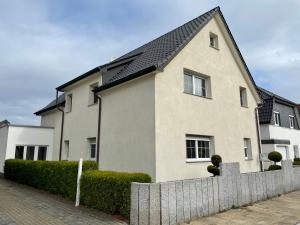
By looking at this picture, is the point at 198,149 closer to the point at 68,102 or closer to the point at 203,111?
the point at 203,111

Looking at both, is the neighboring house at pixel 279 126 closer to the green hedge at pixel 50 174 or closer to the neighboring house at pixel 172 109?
the neighboring house at pixel 172 109

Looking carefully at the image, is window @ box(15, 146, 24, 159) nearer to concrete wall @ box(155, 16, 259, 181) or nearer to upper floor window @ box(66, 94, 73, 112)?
upper floor window @ box(66, 94, 73, 112)

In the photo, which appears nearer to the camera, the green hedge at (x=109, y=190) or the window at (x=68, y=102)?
the green hedge at (x=109, y=190)

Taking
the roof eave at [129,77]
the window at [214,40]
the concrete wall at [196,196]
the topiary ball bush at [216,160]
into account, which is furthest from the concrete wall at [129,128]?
the window at [214,40]

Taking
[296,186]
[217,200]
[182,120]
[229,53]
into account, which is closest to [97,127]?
[182,120]

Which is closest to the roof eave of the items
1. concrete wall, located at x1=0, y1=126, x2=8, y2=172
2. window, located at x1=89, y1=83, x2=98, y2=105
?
window, located at x1=89, y1=83, x2=98, y2=105

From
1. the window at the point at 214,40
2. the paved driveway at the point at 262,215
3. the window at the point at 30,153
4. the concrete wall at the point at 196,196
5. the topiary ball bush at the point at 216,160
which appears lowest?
the paved driveway at the point at 262,215

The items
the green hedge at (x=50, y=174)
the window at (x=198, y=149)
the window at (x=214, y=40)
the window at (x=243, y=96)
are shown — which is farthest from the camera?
the window at (x=243, y=96)

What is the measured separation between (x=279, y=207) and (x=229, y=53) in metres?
9.12

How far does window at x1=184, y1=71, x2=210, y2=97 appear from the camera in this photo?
494 inches

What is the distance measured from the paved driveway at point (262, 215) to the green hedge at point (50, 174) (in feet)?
16.2

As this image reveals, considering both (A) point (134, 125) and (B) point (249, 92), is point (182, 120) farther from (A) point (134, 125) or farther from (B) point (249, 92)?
(B) point (249, 92)

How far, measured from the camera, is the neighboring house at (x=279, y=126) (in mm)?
20891

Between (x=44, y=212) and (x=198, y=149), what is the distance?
7.00 metres
